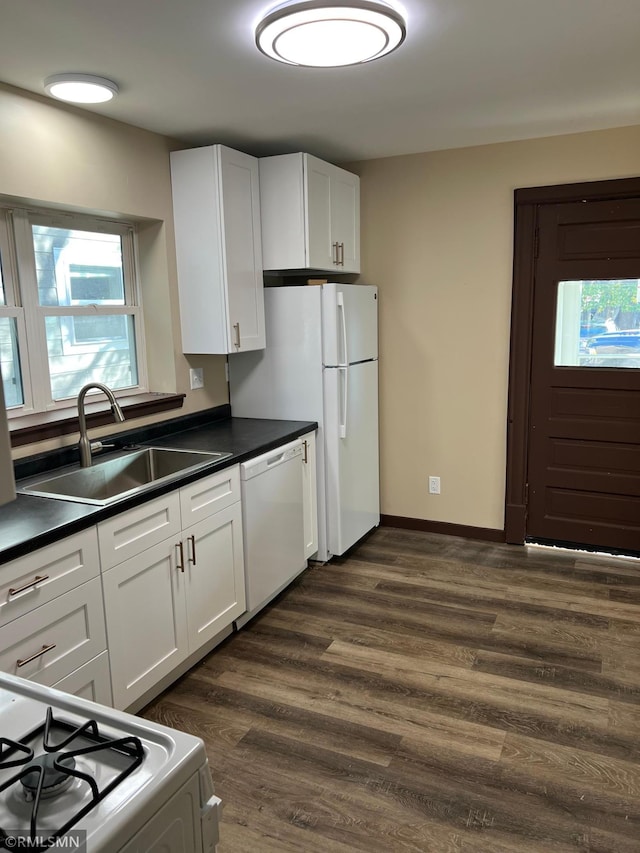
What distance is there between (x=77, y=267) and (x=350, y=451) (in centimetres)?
179

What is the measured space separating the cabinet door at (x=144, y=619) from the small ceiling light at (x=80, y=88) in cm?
176

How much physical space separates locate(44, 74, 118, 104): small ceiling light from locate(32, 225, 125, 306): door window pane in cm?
56

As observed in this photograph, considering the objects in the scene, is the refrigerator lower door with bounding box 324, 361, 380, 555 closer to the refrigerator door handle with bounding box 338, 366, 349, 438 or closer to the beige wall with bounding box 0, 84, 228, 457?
the refrigerator door handle with bounding box 338, 366, 349, 438

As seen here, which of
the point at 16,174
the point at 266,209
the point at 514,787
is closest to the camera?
the point at 514,787

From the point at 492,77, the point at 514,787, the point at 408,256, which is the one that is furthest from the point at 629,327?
the point at 514,787

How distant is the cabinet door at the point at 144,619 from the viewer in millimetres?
2285

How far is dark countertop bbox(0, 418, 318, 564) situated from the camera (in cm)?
195

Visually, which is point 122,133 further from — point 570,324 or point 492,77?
point 570,324

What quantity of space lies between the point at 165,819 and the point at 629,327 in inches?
138

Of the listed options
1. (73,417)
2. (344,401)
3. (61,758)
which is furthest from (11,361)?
(61,758)

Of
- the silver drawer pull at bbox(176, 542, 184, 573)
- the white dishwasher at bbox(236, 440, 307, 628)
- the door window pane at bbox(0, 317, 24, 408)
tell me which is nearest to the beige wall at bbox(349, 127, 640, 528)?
the white dishwasher at bbox(236, 440, 307, 628)

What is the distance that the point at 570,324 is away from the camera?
379cm

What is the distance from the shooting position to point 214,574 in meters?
2.84

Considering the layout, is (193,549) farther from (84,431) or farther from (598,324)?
(598,324)
